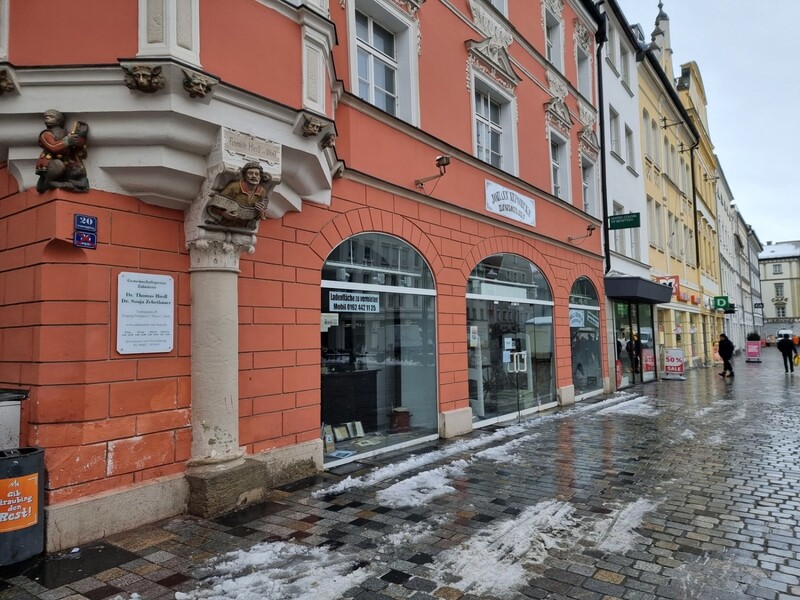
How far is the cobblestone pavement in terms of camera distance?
3447 millimetres

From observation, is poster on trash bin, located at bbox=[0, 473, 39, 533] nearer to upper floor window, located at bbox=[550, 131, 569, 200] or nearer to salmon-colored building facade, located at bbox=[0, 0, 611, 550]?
salmon-colored building facade, located at bbox=[0, 0, 611, 550]

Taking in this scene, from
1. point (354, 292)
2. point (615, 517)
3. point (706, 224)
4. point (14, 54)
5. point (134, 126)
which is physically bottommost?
point (615, 517)

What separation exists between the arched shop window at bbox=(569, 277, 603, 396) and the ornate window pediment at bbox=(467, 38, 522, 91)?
5383 mm

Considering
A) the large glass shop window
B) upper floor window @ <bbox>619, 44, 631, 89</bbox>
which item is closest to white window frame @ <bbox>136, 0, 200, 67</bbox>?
the large glass shop window

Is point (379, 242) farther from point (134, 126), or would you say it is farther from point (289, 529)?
point (289, 529)

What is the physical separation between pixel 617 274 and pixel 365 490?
1282 cm

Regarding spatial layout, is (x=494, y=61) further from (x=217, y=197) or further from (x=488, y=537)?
(x=488, y=537)

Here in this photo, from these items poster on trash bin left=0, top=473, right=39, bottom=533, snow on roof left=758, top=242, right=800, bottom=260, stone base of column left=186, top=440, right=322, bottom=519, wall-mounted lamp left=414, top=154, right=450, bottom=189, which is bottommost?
stone base of column left=186, top=440, right=322, bottom=519

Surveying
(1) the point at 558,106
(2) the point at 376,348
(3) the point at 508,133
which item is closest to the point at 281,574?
(2) the point at 376,348

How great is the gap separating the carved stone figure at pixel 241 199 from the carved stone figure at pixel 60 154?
1081mm

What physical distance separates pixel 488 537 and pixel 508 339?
663cm

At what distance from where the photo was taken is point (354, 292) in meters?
7.14

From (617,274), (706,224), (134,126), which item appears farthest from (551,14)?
(706,224)

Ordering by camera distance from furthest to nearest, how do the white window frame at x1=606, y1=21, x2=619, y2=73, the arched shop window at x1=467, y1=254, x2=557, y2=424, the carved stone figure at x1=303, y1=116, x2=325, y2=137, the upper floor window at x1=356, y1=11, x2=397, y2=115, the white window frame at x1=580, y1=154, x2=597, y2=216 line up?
the white window frame at x1=606, y1=21, x2=619, y2=73 < the white window frame at x1=580, y1=154, x2=597, y2=216 < the arched shop window at x1=467, y1=254, x2=557, y2=424 < the upper floor window at x1=356, y1=11, x2=397, y2=115 < the carved stone figure at x1=303, y1=116, x2=325, y2=137
